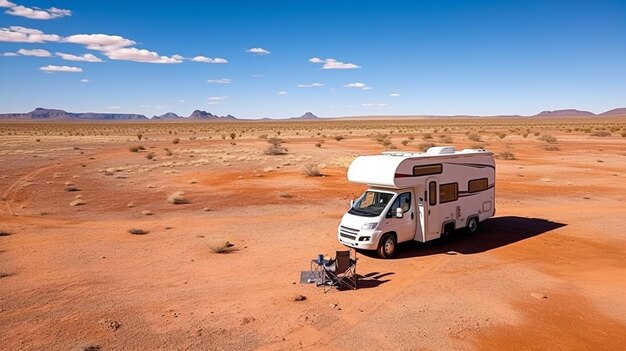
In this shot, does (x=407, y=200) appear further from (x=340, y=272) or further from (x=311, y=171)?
(x=311, y=171)

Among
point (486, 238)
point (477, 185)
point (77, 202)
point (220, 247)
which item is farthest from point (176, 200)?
point (486, 238)

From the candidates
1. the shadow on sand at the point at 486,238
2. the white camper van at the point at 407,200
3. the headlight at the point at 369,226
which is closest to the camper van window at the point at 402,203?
the white camper van at the point at 407,200

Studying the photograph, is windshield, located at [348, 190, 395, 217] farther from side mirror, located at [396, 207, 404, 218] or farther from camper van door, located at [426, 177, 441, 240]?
camper van door, located at [426, 177, 441, 240]

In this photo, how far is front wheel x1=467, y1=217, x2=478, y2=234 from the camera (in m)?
15.4

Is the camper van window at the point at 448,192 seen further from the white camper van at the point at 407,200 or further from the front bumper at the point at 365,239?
the front bumper at the point at 365,239

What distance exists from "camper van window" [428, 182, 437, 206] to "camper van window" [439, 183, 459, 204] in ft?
0.88

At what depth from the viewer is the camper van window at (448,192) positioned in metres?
14.1

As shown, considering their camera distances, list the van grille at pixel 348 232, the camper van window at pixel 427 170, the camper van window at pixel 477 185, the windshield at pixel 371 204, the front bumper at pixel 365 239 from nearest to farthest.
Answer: the front bumper at pixel 365 239, the van grille at pixel 348 232, the windshield at pixel 371 204, the camper van window at pixel 427 170, the camper van window at pixel 477 185

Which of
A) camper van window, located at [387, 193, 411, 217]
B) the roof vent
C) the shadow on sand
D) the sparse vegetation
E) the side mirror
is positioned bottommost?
the shadow on sand

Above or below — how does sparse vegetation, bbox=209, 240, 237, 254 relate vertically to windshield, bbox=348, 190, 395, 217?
below

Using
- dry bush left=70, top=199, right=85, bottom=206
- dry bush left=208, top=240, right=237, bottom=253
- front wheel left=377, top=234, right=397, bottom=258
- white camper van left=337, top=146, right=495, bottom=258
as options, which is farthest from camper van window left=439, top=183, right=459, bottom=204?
dry bush left=70, top=199, right=85, bottom=206

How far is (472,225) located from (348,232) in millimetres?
5204

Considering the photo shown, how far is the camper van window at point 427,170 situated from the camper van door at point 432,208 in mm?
242

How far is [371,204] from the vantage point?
538 inches
